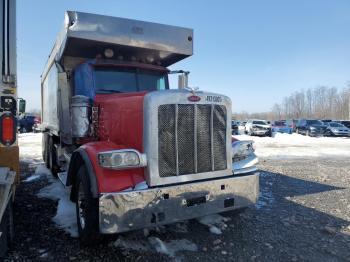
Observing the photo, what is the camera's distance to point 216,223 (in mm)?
5215

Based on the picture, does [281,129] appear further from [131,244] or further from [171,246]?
[131,244]

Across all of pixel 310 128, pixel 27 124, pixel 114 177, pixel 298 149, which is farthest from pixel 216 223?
pixel 310 128

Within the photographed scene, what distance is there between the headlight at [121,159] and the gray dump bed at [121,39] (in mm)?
2420

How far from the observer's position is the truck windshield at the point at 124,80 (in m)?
5.43

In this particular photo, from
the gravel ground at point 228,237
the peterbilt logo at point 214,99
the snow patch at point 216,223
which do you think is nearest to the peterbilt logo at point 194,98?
the peterbilt logo at point 214,99

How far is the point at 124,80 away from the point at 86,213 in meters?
2.40

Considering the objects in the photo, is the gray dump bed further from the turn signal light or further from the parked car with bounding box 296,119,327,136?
the parked car with bounding box 296,119,327,136

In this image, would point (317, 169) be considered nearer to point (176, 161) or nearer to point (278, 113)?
point (176, 161)

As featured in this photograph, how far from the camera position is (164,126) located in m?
3.97

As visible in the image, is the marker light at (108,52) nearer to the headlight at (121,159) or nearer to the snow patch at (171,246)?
the headlight at (121,159)

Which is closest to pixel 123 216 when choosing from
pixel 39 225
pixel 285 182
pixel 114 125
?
pixel 114 125

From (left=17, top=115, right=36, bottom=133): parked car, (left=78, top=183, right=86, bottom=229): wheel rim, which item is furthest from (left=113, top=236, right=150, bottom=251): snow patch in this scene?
(left=17, top=115, right=36, bottom=133): parked car

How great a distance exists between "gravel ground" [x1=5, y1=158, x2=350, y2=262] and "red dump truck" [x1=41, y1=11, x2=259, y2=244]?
1.51 ft

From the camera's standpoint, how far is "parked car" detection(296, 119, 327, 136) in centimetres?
3470
